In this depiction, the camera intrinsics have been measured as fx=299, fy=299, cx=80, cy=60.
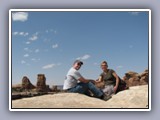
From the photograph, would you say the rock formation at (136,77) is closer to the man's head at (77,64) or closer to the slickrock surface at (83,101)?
the slickrock surface at (83,101)

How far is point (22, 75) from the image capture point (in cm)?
254

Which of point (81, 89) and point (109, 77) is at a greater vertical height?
point (109, 77)

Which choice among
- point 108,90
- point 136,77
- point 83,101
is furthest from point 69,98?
point 136,77

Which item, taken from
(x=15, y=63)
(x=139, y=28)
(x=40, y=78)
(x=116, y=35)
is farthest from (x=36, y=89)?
(x=139, y=28)

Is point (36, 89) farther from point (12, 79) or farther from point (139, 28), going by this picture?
point (139, 28)

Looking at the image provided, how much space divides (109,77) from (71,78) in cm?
33

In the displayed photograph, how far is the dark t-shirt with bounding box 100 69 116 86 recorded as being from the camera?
8.43 feet

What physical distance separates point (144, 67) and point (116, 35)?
365 mm

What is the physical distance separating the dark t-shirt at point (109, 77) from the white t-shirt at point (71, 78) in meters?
0.21

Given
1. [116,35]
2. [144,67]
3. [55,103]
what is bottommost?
[55,103]

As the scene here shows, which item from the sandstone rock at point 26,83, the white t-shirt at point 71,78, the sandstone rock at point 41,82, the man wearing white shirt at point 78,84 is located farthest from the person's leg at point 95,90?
the sandstone rock at point 26,83

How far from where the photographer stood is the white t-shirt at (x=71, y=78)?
101 inches

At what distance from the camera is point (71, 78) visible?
258 cm

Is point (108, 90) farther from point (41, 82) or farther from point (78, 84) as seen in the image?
point (41, 82)
